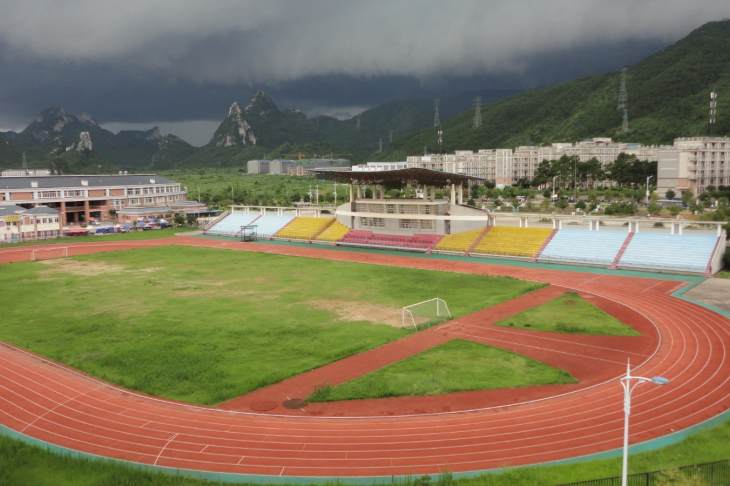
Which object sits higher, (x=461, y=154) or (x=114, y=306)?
(x=461, y=154)

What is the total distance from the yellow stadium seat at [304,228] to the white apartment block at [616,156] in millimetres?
68362

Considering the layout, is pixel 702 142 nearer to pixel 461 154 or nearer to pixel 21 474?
pixel 461 154

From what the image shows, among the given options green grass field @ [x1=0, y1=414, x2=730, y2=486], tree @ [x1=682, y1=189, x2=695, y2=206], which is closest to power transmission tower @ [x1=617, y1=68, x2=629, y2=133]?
tree @ [x1=682, y1=189, x2=695, y2=206]

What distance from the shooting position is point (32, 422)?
18594 mm

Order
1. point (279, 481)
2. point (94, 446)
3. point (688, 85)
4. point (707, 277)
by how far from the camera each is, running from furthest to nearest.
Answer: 1. point (688, 85)
2. point (707, 277)
3. point (94, 446)
4. point (279, 481)

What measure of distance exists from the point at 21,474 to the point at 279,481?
22.9ft

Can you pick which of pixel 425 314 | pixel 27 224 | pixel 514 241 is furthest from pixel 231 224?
pixel 425 314

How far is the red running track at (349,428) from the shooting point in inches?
611

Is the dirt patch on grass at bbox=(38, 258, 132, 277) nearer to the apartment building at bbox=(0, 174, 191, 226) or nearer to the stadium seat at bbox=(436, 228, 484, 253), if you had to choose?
the stadium seat at bbox=(436, 228, 484, 253)

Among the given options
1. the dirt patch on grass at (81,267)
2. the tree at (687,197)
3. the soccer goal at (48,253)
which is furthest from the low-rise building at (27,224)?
the tree at (687,197)

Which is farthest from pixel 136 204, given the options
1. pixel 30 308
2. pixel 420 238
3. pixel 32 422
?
pixel 32 422

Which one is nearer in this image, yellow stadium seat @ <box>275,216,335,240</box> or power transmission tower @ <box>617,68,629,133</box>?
yellow stadium seat @ <box>275,216,335,240</box>

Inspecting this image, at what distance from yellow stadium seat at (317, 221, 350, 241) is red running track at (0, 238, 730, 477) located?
44.5m

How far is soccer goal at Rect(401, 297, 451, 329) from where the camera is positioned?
96.1ft
